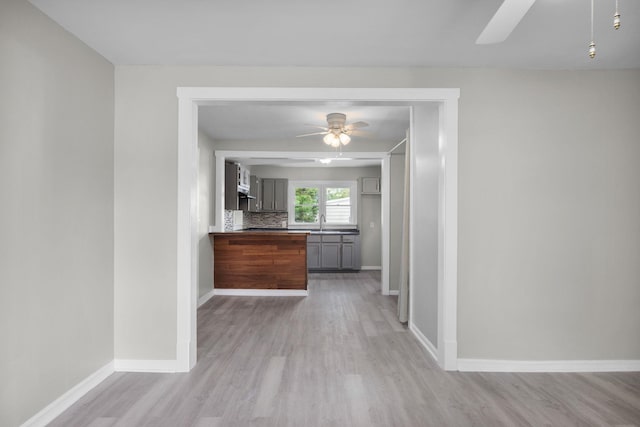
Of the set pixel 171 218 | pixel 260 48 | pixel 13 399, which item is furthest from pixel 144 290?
pixel 260 48

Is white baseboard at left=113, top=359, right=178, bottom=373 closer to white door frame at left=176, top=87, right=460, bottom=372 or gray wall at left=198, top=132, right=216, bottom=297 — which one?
white door frame at left=176, top=87, right=460, bottom=372

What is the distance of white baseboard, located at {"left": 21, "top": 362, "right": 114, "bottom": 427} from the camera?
80.9 inches

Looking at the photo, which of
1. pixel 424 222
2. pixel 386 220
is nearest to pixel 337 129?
pixel 424 222

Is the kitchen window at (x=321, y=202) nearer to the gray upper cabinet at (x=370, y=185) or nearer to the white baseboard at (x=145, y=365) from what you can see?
the gray upper cabinet at (x=370, y=185)

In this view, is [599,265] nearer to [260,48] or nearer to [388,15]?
[388,15]

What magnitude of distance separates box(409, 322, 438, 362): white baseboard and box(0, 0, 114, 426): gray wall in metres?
2.69

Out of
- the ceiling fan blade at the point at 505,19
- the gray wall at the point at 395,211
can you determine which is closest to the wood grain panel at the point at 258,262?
the gray wall at the point at 395,211

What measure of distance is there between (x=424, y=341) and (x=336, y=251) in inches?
173

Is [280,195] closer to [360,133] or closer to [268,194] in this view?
[268,194]

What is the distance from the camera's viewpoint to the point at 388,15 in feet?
6.97

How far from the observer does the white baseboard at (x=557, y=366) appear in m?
2.83

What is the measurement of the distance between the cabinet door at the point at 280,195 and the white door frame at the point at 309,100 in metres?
5.24

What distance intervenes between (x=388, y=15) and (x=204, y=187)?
3838 mm

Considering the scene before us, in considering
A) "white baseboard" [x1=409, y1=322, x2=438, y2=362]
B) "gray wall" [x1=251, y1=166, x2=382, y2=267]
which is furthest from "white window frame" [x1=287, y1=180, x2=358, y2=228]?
"white baseboard" [x1=409, y1=322, x2=438, y2=362]
